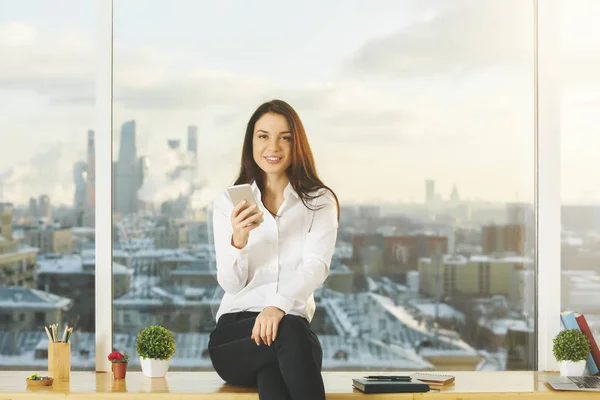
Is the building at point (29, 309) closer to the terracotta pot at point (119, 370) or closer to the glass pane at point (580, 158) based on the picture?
the terracotta pot at point (119, 370)

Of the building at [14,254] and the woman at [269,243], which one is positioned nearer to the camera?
the woman at [269,243]

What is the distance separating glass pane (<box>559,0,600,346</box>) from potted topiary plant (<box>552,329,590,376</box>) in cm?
25

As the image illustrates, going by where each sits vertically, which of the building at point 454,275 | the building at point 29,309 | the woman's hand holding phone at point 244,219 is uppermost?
the woman's hand holding phone at point 244,219

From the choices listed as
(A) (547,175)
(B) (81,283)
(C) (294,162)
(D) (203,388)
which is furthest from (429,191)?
(B) (81,283)

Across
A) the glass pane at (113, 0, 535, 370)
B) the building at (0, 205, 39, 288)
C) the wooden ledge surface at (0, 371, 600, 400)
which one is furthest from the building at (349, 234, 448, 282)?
the building at (0, 205, 39, 288)

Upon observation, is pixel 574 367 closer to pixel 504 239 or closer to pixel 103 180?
pixel 504 239

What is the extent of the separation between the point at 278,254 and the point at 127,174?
2.56 feet

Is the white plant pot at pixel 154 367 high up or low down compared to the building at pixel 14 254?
down

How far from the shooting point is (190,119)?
3412mm

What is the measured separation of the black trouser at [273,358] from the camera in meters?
2.68

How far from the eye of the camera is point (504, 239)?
11.4ft

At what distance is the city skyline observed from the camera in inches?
134

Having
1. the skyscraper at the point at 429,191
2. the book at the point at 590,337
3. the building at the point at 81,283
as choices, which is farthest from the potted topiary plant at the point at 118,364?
the book at the point at 590,337

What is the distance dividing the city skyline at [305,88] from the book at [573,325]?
569 mm
